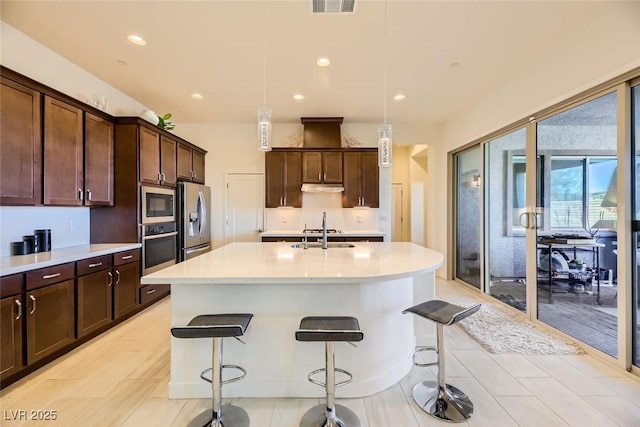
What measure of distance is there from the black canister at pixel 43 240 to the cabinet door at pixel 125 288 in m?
0.62

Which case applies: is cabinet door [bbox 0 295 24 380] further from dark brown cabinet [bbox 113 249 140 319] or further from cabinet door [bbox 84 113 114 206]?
cabinet door [bbox 84 113 114 206]

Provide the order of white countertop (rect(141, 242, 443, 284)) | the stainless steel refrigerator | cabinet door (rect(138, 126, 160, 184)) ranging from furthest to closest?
1. the stainless steel refrigerator
2. cabinet door (rect(138, 126, 160, 184))
3. white countertop (rect(141, 242, 443, 284))

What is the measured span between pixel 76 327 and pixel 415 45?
4.17 meters

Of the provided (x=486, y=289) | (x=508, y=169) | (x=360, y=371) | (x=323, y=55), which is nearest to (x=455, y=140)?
(x=508, y=169)

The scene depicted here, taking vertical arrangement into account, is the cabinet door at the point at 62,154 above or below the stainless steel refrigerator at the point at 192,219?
above

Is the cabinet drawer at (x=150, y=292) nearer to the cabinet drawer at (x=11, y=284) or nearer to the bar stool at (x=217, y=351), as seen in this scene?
the cabinet drawer at (x=11, y=284)

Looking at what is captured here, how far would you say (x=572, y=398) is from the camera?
6.53 feet

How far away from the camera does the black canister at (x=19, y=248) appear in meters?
2.56

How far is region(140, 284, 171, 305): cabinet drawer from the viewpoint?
12.0ft

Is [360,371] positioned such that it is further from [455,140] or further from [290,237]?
[455,140]

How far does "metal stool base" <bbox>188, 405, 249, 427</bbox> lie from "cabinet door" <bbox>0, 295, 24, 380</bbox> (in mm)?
1488

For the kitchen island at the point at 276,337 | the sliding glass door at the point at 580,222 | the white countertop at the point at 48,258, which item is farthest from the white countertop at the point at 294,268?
the sliding glass door at the point at 580,222

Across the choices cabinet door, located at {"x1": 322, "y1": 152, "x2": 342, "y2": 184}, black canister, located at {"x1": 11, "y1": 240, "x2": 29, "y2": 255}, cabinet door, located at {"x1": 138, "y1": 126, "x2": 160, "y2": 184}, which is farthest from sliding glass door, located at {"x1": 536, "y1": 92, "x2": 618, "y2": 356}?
black canister, located at {"x1": 11, "y1": 240, "x2": 29, "y2": 255}

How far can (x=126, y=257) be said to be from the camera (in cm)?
332
